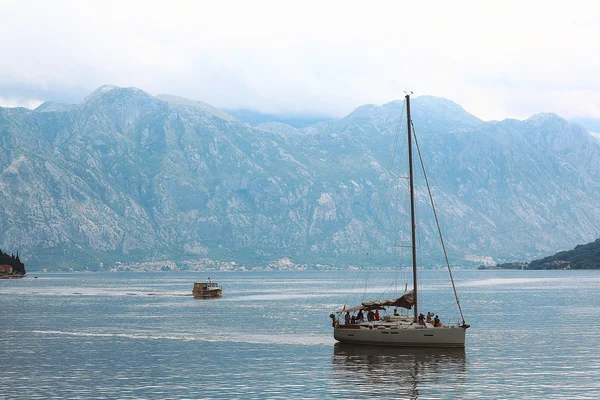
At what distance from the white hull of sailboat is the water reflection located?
2.65 feet

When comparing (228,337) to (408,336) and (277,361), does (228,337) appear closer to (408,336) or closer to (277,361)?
(277,361)

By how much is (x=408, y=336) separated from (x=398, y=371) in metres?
14.6

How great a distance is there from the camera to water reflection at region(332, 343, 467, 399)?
232 feet

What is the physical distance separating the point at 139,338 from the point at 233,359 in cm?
2875

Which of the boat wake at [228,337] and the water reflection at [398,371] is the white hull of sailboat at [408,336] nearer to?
the water reflection at [398,371]

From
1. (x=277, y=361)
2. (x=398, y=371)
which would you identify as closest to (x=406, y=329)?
(x=398, y=371)

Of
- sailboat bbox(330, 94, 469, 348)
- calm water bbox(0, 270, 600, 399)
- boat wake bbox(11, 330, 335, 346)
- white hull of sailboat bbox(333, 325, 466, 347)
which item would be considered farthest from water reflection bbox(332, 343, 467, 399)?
boat wake bbox(11, 330, 335, 346)

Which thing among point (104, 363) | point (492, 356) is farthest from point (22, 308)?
point (492, 356)

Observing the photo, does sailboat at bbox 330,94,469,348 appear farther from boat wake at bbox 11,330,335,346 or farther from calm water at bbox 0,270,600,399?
boat wake at bbox 11,330,335,346

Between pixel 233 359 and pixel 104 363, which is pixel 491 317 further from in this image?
pixel 104 363

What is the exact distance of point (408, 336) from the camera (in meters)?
95.2

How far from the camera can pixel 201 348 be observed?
10406cm

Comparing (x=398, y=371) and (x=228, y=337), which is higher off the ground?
(x=398, y=371)

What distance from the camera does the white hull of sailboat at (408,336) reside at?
9456 centimetres
